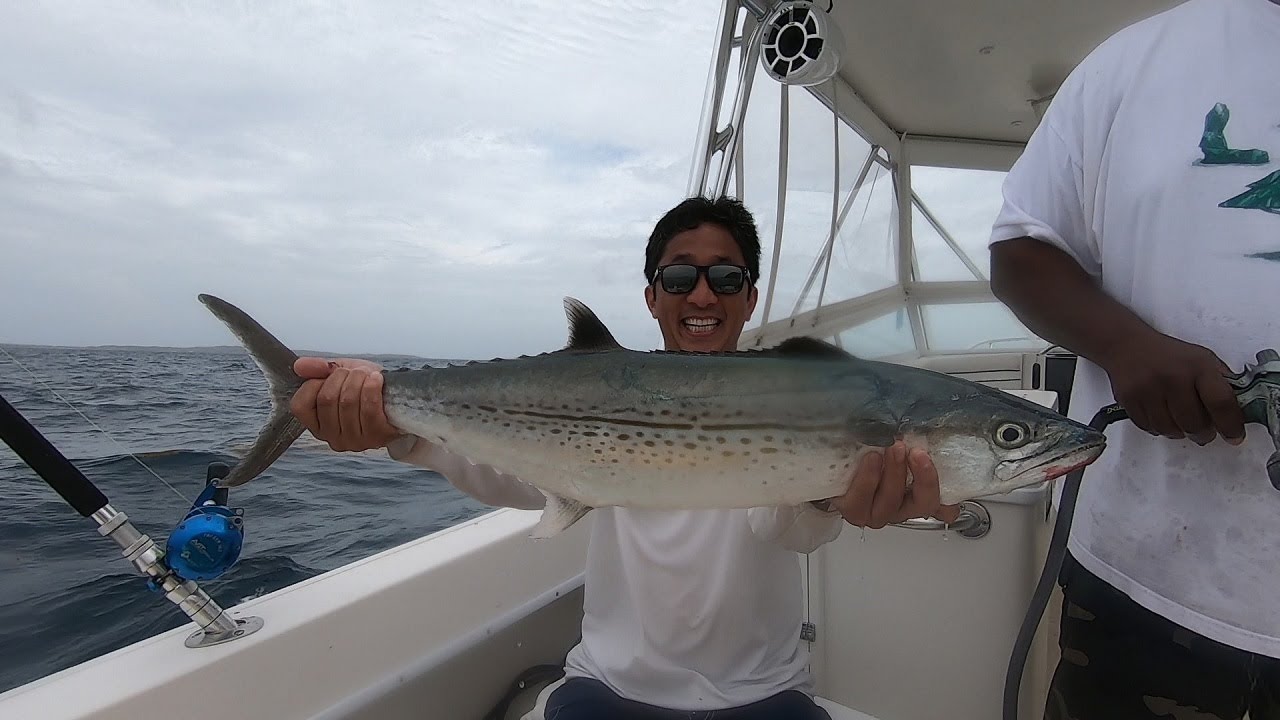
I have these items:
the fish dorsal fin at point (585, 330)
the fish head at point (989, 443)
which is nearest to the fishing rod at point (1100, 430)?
the fish head at point (989, 443)

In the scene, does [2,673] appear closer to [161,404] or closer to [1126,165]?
[1126,165]

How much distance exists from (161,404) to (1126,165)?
1184 centimetres

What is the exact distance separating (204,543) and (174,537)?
0.08 m

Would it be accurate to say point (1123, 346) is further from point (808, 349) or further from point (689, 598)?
point (689, 598)

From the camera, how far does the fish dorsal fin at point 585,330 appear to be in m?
1.70

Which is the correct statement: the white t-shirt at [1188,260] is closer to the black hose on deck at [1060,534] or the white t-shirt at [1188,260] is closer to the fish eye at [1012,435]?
the black hose on deck at [1060,534]

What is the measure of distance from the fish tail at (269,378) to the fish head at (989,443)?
1.66 metres

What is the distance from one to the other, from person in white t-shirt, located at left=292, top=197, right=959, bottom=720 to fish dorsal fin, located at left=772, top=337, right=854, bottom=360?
0.34 metres

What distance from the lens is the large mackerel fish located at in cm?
143

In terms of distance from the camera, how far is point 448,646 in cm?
219

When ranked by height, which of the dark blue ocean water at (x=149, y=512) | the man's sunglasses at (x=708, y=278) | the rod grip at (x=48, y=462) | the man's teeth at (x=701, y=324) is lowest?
the dark blue ocean water at (x=149, y=512)

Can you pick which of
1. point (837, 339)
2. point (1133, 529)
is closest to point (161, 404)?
point (837, 339)

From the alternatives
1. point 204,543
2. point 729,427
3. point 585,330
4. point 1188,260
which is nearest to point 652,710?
point 729,427

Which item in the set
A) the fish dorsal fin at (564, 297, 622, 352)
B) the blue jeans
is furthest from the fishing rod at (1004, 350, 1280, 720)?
the fish dorsal fin at (564, 297, 622, 352)
